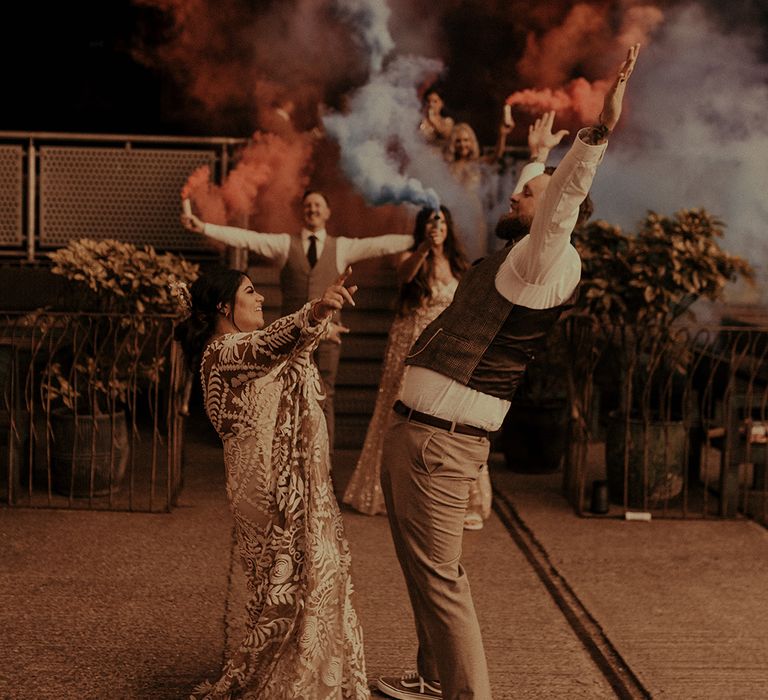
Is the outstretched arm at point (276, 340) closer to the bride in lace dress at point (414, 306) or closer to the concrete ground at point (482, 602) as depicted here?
the concrete ground at point (482, 602)

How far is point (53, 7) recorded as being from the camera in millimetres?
12102

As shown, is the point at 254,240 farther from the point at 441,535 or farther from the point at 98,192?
the point at 441,535

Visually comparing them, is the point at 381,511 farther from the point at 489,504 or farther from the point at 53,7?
the point at 53,7

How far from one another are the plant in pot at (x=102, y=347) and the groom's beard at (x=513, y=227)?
3190mm

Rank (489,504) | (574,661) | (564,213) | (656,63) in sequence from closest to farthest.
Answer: (564,213) → (574,661) → (489,504) → (656,63)

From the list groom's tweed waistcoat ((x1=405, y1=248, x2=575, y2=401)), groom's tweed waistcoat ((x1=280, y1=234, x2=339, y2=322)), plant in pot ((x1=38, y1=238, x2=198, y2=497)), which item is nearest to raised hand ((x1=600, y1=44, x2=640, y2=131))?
groom's tweed waistcoat ((x1=405, y1=248, x2=575, y2=401))

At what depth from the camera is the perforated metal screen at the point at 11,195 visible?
31.6ft

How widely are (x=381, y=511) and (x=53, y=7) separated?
24.5ft

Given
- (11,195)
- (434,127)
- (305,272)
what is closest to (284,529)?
(305,272)

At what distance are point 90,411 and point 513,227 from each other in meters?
3.97

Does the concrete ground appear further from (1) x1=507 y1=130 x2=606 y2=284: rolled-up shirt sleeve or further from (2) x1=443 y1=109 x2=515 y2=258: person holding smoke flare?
(2) x1=443 y1=109 x2=515 y2=258: person holding smoke flare

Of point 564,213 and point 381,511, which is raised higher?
point 564,213

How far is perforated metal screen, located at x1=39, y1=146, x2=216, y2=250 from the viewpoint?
9.69m

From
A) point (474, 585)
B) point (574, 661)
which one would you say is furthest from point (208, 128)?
point (574, 661)
